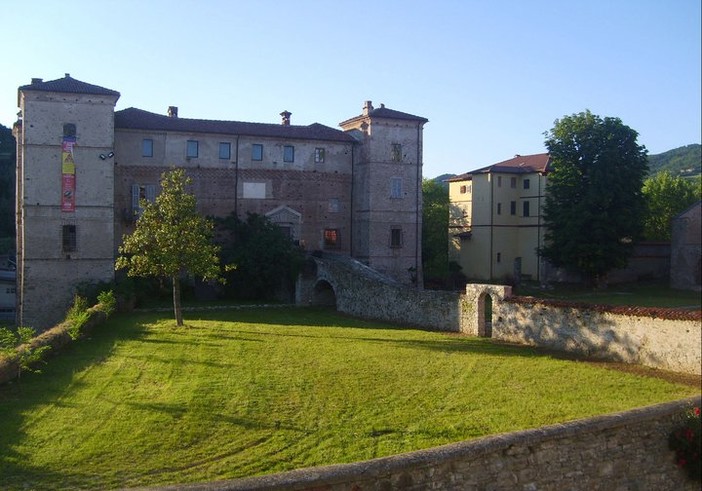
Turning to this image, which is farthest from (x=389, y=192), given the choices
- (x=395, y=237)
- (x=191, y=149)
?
(x=191, y=149)

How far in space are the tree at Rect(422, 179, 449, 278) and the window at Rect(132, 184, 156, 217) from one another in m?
19.3

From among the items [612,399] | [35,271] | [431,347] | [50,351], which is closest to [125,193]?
[35,271]

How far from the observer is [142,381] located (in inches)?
714

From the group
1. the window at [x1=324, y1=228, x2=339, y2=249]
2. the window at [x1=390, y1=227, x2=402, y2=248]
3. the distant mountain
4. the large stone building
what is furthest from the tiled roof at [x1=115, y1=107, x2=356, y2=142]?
the distant mountain

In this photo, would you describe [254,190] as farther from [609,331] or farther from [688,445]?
[688,445]

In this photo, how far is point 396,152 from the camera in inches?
1724

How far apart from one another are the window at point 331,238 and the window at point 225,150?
7.59 m

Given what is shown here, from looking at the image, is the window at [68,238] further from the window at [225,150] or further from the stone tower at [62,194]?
the window at [225,150]

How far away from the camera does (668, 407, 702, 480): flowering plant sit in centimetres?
1470

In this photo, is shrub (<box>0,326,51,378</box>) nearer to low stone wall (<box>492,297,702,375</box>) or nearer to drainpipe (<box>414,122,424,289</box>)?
low stone wall (<box>492,297,702,375</box>)

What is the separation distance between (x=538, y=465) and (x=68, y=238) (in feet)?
101

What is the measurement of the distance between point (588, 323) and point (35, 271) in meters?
27.3

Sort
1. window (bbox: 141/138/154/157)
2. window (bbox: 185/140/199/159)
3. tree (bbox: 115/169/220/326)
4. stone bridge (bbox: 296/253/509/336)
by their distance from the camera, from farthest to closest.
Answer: window (bbox: 185/140/199/159), window (bbox: 141/138/154/157), stone bridge (bbox: 296/253/509/336), tree (bbox: 115/169/220/326)

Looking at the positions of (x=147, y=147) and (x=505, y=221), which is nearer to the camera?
(x=147, y=147)
